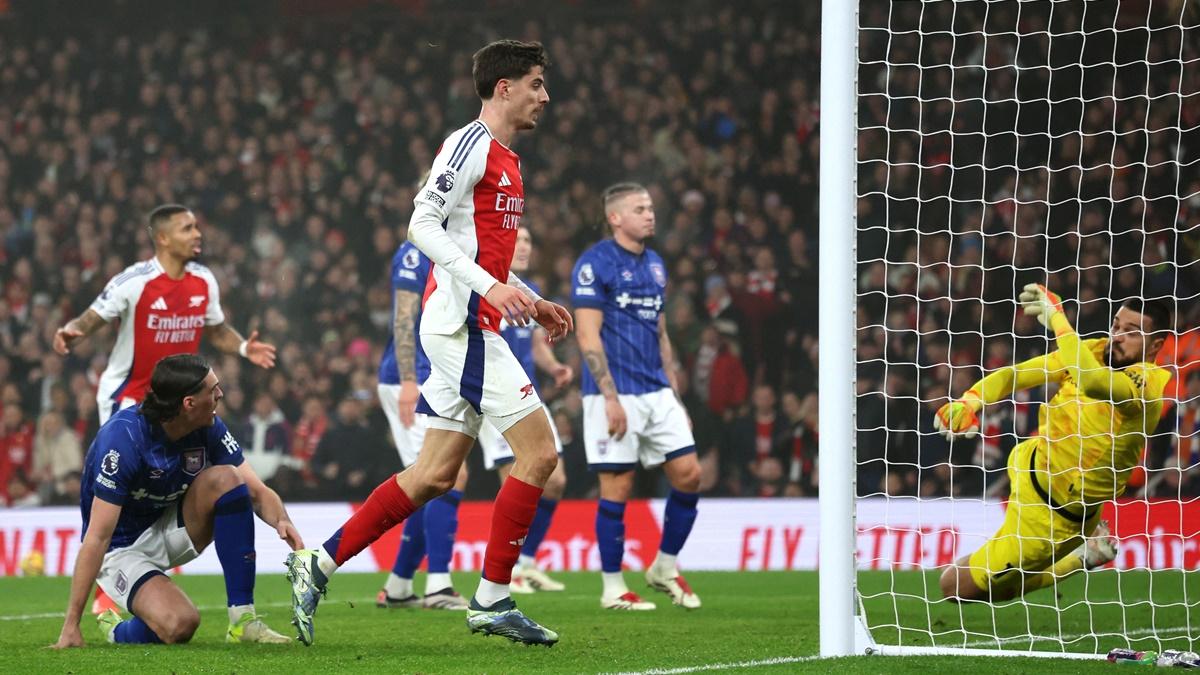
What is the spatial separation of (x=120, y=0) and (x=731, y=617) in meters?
12.7

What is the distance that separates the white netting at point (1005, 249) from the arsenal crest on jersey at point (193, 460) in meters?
4.79

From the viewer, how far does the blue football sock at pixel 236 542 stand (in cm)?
558

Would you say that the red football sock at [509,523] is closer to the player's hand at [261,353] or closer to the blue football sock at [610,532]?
the blue football sock at [610,532]

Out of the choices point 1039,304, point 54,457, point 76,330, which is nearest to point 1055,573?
point 1039,304

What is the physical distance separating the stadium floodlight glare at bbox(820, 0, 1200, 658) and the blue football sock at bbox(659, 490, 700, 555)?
1022mm

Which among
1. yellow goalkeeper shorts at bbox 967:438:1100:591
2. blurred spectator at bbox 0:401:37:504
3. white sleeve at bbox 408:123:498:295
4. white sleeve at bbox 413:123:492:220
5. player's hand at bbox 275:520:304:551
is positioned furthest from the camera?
blurred spectator at bbox 0:401:37:504

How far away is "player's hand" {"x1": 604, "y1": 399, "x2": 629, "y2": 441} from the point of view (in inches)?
301

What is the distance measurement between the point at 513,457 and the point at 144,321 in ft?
7.03

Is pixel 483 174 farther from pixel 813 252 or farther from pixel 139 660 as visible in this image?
pixel 813 252

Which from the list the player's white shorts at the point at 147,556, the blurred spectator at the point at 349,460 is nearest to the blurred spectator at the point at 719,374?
the blurred spectator at the point at 349,460

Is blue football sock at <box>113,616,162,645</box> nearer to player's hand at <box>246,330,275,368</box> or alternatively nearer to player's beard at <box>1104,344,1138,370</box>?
player's hand at <box>246,330,275,368</box>

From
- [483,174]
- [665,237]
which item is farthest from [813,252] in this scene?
[483,174]

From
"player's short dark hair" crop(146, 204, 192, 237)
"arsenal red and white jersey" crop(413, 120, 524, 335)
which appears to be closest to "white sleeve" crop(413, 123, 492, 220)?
"arsenal red and white jersey" crop(413, 120, 524, 335)

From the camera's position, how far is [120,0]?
1673 cm
